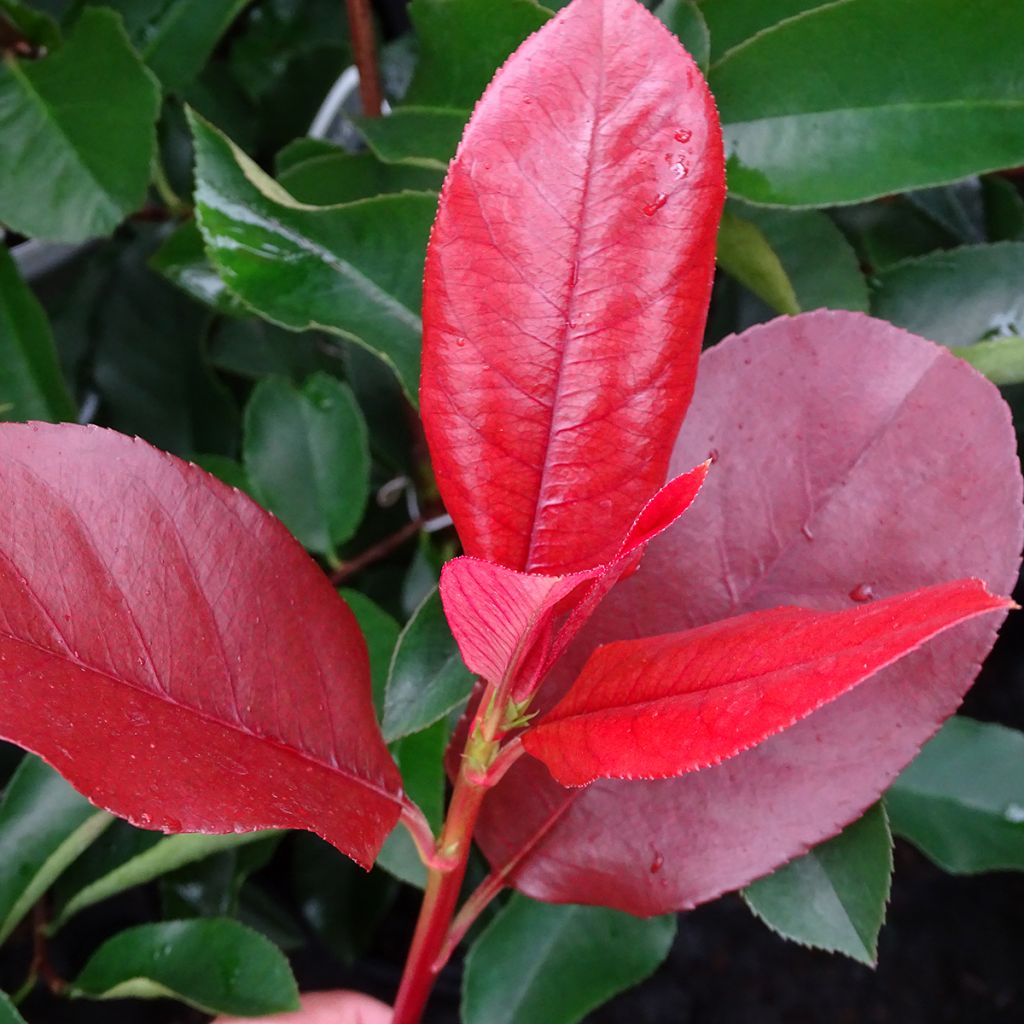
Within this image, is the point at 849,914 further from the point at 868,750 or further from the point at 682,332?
the point at 682,332

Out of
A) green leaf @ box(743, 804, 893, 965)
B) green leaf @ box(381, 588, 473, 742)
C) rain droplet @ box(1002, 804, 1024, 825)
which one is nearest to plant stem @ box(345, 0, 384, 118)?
green leaf @ box(381, 588, 473, 742)

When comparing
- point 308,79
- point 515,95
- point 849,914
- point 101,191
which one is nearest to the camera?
point 515,95

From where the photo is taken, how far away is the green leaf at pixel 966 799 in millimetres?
559

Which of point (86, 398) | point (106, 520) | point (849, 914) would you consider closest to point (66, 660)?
point (106, 520)

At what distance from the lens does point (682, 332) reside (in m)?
0.28

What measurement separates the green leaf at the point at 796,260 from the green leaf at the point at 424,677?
0.64 feet

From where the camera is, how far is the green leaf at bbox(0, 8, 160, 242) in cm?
49

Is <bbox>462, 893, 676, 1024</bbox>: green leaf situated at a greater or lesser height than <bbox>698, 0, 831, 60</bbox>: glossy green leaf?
lesser

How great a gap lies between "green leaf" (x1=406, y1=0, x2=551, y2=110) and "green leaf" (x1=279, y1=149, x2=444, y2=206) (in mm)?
39

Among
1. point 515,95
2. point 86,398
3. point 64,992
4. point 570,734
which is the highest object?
point 515,95

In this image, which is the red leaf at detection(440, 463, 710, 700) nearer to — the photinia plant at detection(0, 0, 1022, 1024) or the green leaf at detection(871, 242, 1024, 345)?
the photinia plant at detection(0, 0, 1022, 1024)

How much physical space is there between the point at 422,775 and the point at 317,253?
8.6 inches

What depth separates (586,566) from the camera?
311 millimetres

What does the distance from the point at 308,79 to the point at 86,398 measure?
28cm
